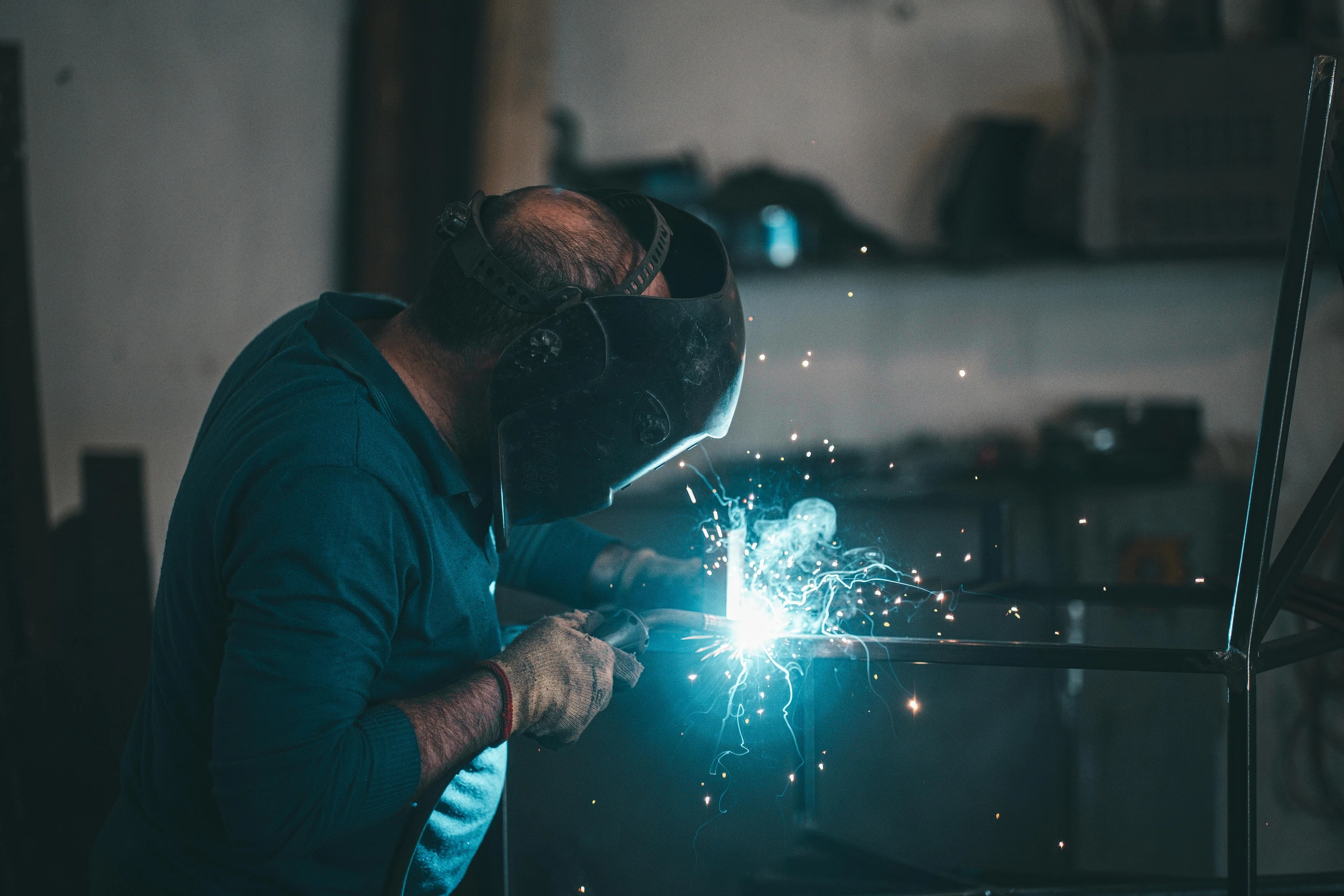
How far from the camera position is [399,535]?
3.27 ft

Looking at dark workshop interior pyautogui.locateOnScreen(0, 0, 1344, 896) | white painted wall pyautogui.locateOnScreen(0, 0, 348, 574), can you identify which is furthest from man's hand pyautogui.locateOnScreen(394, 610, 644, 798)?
white painted wall pyautogui.locateOnScreen(0, 0, 348, 574)

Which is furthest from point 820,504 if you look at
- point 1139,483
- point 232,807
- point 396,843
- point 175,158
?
point 175,158

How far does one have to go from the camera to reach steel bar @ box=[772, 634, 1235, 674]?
1.16 m

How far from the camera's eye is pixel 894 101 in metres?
3.22

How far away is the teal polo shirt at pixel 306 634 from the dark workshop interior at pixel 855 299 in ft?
1.75

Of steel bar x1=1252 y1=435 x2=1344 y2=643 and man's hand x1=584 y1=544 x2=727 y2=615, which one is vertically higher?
steel bar x1=1252 y1=435 x2=1344 y2=643

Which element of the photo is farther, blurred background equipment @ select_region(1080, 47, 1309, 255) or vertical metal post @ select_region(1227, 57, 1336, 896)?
blurred background equipment @ select_region(1080, 47, 1309, 255)

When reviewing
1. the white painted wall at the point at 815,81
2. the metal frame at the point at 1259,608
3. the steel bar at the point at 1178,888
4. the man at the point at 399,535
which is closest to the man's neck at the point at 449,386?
the man at the point at 399,535

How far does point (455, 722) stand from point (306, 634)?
205 mm

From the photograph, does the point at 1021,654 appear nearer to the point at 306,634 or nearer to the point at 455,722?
the point at 455,722

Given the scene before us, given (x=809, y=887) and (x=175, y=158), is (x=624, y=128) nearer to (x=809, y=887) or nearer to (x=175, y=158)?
(x=175, y=158)

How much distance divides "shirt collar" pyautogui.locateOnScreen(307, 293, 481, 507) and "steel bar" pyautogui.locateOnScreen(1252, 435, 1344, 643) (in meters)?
1.01

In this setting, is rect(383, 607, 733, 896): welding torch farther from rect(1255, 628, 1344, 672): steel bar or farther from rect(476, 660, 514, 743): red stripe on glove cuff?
rect(1255, 628, 1344, 672): steel bar

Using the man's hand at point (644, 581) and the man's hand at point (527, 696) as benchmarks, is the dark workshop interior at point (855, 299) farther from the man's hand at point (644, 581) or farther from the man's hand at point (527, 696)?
the man's hand at point (527, 696)
